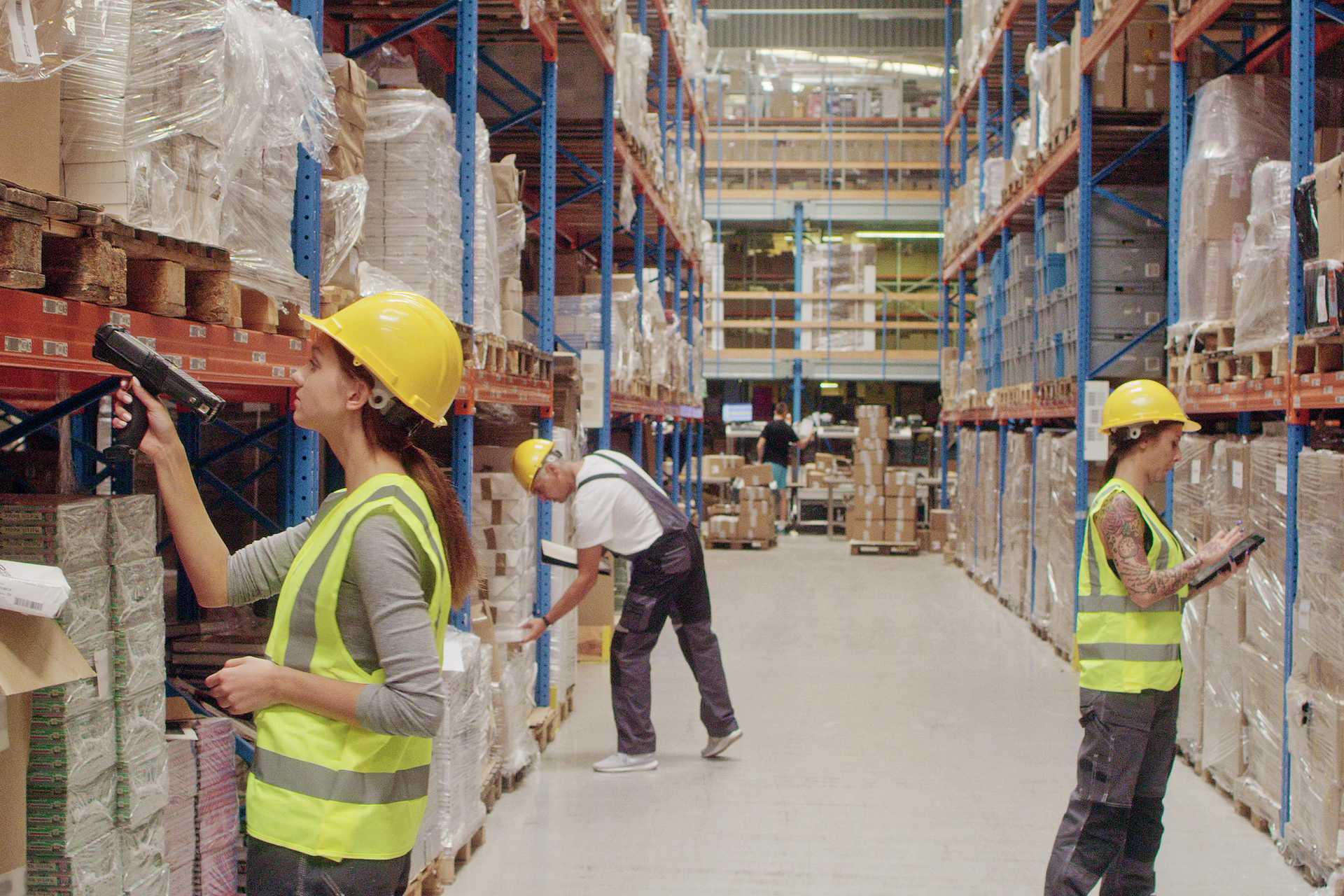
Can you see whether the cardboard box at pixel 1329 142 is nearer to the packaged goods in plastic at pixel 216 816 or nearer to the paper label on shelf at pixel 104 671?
the packaged goods in plastic at pixel 216 816

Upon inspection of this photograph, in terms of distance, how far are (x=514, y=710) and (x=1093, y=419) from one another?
4.78 metres

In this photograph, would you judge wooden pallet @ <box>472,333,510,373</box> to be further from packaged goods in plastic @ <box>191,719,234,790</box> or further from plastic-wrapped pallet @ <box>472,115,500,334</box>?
packaged goods in plastic @ <box>191,719,234,790</box>

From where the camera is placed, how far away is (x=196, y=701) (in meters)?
3.42

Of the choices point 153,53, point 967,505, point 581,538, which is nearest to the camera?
point 153,53

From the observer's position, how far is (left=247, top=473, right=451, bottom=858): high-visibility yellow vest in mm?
2061

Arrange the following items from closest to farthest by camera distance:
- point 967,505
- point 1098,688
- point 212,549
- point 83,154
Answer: point 212,549 → point 83,154 → point 1098,688 → point 967,505

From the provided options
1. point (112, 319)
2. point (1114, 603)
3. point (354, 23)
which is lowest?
point (1114, 603)

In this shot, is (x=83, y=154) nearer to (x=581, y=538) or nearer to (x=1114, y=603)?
(x=1114, y=603)

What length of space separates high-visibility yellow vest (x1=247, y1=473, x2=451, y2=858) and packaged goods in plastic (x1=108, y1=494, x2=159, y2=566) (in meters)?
0.61

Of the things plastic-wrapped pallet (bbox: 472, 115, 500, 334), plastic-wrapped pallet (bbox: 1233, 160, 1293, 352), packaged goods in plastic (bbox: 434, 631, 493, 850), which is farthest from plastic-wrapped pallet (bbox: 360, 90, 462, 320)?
plastic-wrapped pallet (bbox: 1233, 160, 1293, 352)

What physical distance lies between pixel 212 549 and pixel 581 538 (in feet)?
11.6

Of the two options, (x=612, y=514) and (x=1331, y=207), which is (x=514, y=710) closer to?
(x=612, y=514)

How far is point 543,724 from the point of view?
6.43m

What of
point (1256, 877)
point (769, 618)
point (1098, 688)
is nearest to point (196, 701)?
point (1098, 688)
